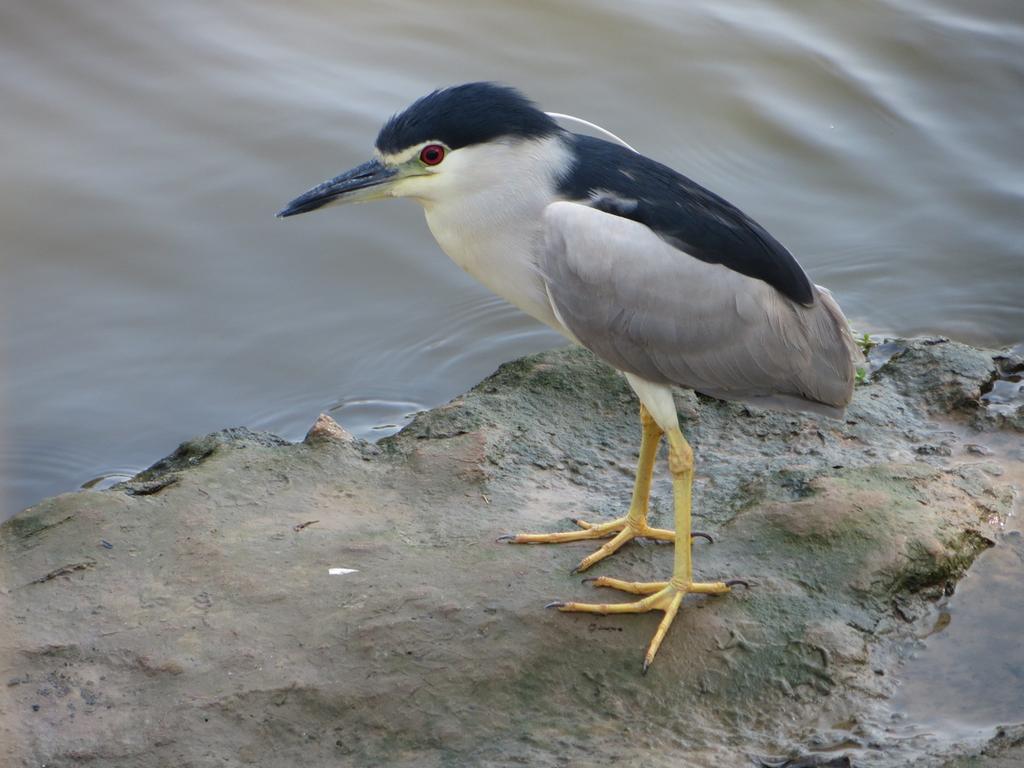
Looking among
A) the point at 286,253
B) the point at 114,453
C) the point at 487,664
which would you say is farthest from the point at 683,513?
the point at 286,253

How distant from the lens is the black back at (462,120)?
150 inches

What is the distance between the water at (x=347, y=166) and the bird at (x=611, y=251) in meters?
2.12

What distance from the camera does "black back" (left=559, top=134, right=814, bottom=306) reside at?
390 cm

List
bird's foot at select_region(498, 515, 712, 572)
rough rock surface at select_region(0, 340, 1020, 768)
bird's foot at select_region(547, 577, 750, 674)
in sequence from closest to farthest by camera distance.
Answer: rough rock surface at select_region(0, 340, 1020, 768) < bird's foot at select_region(547, 577, 750, 674) < bird's foot at select_region(498, 515, 712, 572)

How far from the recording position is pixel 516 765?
322cm

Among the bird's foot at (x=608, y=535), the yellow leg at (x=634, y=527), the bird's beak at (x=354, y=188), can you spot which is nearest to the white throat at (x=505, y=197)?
the bird's beak at (x=354, y=188)

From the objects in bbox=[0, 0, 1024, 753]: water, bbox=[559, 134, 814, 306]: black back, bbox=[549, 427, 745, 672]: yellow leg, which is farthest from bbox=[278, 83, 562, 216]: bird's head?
bbox=[0, 0, 1024, 753]: water

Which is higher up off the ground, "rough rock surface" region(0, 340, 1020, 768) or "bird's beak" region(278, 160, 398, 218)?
"bird's beak" region(278, 160, 398, 218)

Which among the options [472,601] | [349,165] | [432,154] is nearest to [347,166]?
[349,165]

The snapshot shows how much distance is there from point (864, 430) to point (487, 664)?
2113mm

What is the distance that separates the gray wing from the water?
217 centimetres

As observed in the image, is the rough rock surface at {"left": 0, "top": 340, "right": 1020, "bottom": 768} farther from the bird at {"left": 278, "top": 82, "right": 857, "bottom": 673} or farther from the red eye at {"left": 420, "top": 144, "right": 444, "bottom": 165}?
the red eye at {"left": 420, "top": 144, "right": 444, "bottom": 165}

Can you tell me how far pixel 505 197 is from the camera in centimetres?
388

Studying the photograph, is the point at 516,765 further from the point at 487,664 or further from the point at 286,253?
the point at 286,253
